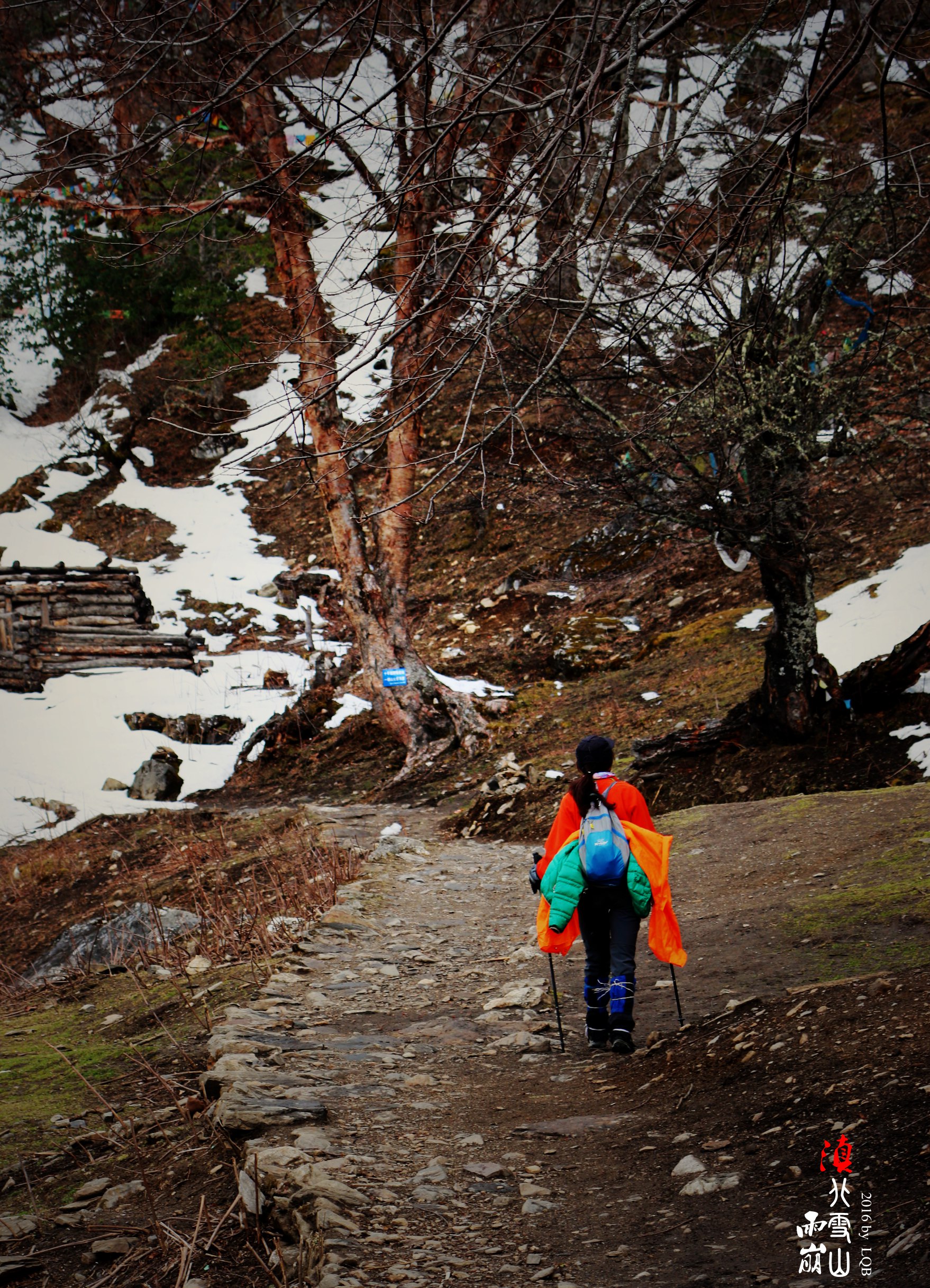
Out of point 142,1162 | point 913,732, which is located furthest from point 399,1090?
point 913,732

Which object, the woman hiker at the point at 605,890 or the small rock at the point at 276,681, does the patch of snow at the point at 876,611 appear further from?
the small rock at the point at 276,681

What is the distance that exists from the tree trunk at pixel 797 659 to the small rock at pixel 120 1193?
6657 mm

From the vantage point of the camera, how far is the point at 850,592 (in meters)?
10.9

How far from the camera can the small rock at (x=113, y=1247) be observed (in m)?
2.17

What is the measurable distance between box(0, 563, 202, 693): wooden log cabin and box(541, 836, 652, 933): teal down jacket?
14609 millimetres

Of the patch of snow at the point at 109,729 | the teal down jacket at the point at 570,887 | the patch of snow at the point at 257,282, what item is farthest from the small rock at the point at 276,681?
the patch of snow at the point at 257,282

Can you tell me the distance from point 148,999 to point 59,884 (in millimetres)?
6108

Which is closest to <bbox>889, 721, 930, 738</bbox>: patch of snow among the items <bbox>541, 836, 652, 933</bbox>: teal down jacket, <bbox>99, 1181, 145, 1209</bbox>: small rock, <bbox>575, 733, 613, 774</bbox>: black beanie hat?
<bbox>575, 733, 613, 774</bbox>: black beanie hat

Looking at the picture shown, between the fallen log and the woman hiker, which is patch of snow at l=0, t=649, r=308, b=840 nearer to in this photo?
the fallen log

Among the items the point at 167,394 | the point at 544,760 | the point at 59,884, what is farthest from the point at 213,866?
the point at 167,394

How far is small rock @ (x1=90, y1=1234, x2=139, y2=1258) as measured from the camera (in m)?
2.17

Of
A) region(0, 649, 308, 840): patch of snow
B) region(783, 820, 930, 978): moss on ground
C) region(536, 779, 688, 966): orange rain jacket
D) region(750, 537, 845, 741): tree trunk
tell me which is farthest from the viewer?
region(0, 649, 308, 840): patch of snow

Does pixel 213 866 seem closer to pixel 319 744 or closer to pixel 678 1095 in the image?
pixel 319 744

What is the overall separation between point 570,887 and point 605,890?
0.16 meters
